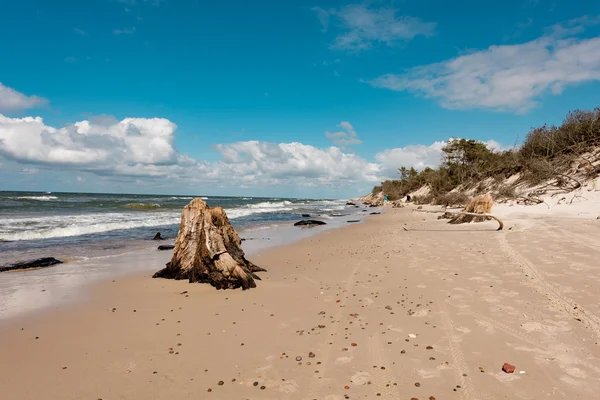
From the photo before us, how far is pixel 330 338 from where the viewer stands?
206 inches

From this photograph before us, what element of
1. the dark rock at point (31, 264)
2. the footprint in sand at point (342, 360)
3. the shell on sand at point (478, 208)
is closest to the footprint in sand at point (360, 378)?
the footprint in sand at point (342, 360)

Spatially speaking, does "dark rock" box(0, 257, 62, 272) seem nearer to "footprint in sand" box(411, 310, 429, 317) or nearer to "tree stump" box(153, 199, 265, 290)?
"tree stump" box(153, 199, 265, 290)

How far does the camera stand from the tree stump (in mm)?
8383

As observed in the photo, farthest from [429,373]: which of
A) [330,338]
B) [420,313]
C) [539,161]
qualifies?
[539,161]

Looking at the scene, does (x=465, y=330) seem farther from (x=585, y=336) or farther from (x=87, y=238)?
(x=87, y=238)

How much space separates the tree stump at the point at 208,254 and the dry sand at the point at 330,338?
459 millimetres

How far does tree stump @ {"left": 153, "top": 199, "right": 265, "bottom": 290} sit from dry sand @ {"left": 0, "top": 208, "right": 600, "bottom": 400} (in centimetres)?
46

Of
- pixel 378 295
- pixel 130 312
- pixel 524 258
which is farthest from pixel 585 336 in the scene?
pixel 130 312

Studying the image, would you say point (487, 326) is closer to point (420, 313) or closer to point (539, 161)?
point (420, 313)

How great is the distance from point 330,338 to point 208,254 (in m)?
4.73

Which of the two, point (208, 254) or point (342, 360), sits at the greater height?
point (208, 254)

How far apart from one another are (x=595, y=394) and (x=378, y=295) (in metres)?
4.02

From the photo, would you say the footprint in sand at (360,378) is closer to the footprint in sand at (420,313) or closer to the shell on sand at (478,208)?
the footprint in sand at (420,313)

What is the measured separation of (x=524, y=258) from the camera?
31.8 ft
